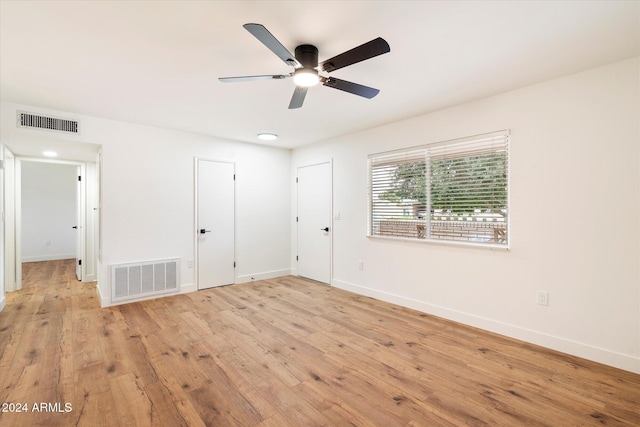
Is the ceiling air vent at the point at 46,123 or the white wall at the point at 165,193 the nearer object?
the ceiling air vent at the point at 46,123

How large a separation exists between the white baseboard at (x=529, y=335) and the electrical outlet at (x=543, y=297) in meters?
0.29

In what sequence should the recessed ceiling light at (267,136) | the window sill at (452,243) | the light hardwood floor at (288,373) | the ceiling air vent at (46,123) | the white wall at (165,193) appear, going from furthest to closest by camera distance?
1. the recessed ceiling light at (267,136)
2. the white wall at (165,193)
3. the ceiling air vent at (46,123)
4. the window sill at (452,243)
5. the light hardwood floor at (288,373)

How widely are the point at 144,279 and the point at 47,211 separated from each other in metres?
5.62

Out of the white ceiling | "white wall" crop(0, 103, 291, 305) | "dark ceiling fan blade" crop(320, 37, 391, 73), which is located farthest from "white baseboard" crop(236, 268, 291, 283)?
"dark ceiling fan blade" crop(320, 37, 391, 73)

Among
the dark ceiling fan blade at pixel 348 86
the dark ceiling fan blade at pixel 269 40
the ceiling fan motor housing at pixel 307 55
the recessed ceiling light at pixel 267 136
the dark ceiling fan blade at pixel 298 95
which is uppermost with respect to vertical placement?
the recessed ceiling light at pixel 267 136

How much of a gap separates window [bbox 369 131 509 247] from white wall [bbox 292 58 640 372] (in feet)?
0.39

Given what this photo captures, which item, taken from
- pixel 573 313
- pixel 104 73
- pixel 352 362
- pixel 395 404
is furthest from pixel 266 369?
pixel 104 73

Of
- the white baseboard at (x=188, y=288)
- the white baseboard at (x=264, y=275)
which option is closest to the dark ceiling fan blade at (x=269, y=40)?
the white baseboard at (x=188, y=288)

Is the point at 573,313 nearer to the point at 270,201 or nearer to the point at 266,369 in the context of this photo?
the point at 266,369

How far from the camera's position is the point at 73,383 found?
7.00ft

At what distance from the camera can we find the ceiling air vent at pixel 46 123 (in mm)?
3328

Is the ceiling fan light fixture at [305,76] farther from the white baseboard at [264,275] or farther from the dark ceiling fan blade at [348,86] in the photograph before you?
the white baseboard at [264,275]

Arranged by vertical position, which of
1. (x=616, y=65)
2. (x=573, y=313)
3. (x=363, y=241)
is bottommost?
(x=573, y=313)

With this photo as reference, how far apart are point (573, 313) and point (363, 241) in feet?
8.03
